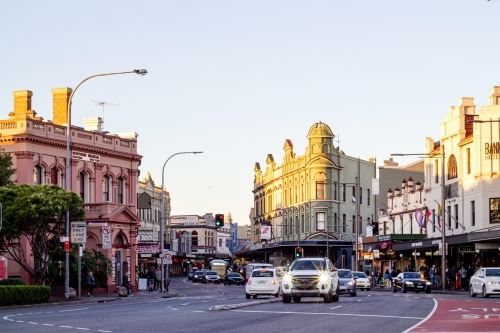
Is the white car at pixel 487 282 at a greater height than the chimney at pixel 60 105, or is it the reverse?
the chimney at pixel 60 105

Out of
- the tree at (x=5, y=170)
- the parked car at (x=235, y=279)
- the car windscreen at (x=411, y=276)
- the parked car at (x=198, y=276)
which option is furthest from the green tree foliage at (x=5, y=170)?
the parked car at (x=198, y=276)

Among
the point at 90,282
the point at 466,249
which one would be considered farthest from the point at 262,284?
the point at 466,249

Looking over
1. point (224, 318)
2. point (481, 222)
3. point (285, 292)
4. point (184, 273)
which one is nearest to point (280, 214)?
point (184, 273)

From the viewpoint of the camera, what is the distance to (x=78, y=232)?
1943 inches

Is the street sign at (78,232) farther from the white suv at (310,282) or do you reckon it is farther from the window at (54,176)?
the window at (54,176)

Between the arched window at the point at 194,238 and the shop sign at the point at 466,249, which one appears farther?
the arched window at the point at 194,238

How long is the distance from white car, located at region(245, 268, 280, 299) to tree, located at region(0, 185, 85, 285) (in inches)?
411

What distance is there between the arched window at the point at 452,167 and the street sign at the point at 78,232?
33.7 meters

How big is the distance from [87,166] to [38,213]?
1841cm

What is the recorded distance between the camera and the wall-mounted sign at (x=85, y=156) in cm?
6738

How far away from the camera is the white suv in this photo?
38.5 meters

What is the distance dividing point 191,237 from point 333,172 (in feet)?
243

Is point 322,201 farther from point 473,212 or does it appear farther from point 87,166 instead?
point 87,166

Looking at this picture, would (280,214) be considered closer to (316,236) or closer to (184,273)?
(316,236)
